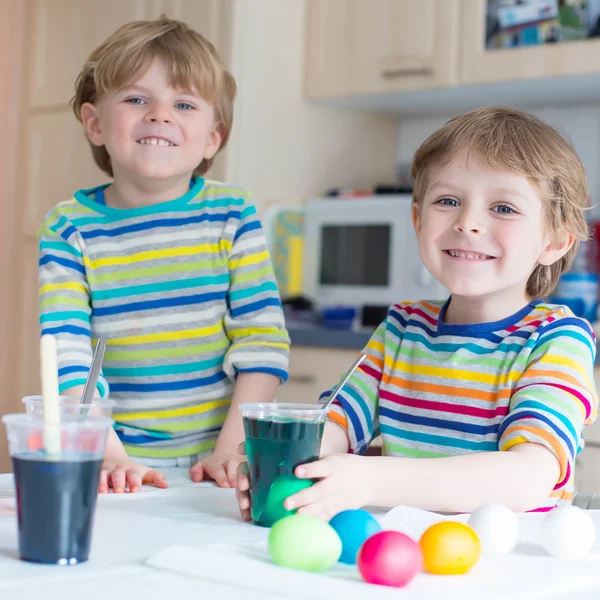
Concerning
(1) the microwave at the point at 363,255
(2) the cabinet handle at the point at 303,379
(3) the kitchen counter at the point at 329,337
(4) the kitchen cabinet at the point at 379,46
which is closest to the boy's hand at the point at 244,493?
(3) the kitchen counter at the point at 329,337

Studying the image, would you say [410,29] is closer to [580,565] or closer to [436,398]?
[436,398]

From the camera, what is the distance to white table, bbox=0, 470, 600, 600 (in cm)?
59

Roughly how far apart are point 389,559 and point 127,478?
18.3 inches

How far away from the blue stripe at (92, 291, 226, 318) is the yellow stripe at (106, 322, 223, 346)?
0.12 feet

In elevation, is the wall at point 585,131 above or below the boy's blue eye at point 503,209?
above

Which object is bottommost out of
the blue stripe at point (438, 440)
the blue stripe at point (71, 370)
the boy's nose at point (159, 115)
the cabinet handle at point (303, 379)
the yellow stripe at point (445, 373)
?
the cabinet handle at point (303, 379)

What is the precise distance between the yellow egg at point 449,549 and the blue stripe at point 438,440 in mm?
434

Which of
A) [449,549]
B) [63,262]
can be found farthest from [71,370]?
[449,549]

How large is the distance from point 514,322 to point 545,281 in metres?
0.11

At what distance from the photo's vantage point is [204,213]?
4.52 ft

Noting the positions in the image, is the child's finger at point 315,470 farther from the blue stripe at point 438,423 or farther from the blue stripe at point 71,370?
the blue stripe at point 71,370

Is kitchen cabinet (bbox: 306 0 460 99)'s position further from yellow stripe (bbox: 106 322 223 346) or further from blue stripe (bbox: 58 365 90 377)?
blue stripe (bbox: 58 365 90 377)

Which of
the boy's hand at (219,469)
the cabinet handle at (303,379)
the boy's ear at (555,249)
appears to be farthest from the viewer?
the cabinet handle at (303,379)

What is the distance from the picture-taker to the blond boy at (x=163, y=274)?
52.4 inches
